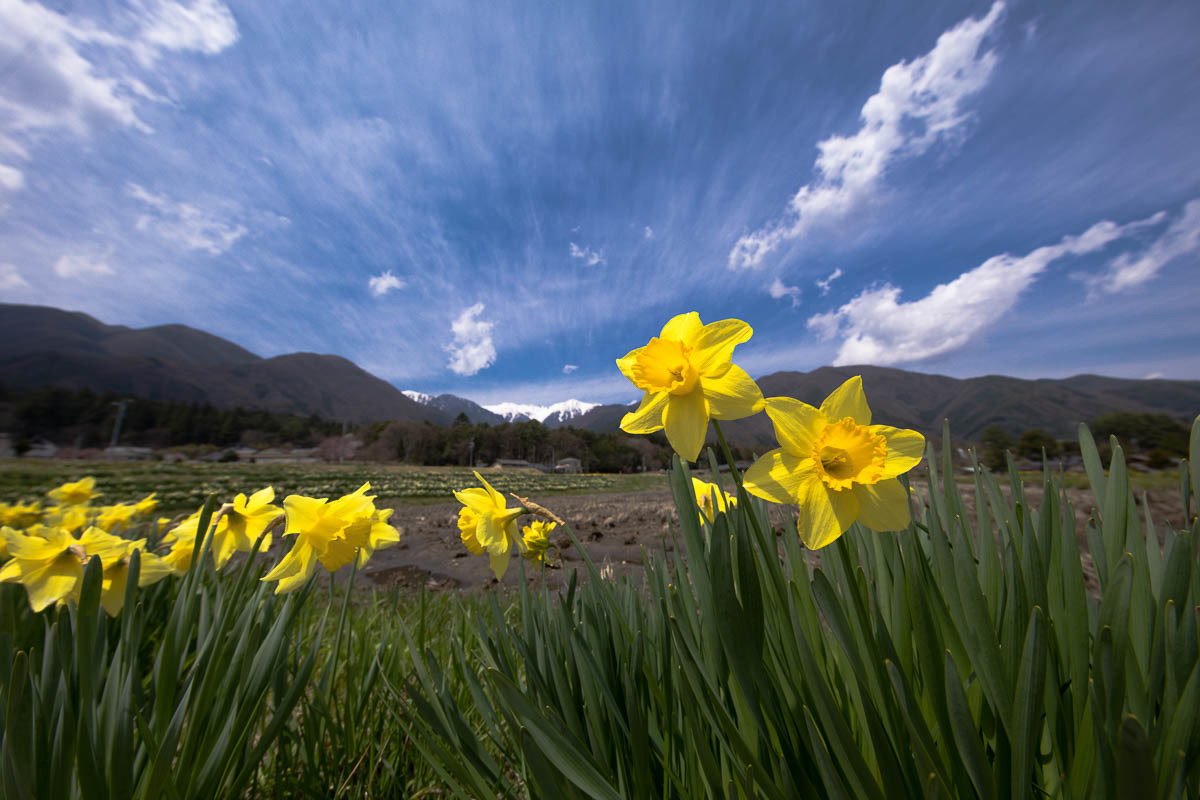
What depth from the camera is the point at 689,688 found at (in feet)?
1.94

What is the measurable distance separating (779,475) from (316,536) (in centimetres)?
90

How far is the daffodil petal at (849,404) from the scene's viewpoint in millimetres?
651

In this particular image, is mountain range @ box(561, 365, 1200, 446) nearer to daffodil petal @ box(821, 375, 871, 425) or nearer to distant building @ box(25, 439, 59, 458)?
distant building @ box(25, 439, 59, 458)

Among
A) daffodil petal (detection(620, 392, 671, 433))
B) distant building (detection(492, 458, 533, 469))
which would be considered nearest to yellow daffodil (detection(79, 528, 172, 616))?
daffodil petal (detection(620, 392, 671, 433))

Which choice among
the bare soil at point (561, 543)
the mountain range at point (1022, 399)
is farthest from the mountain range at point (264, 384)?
the bare soil at point (561, 543)

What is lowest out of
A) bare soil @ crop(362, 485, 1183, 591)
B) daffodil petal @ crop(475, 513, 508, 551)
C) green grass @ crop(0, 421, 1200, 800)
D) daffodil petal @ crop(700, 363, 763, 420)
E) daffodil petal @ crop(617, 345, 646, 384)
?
bare soil @ crop(362, 485, 1183, 591)

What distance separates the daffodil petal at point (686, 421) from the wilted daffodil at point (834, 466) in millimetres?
86

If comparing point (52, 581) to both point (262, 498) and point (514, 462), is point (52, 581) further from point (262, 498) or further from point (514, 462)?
point (514, 462)

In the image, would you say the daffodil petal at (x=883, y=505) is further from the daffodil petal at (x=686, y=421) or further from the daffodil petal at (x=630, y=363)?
the daffodil petal at (x=630, y=363)

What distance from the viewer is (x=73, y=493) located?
2.37 m

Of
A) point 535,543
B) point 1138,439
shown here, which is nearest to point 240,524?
point 535,543

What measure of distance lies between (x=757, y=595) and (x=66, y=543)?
1.48 meters

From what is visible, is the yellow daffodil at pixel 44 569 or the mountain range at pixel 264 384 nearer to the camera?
the yellow daffodil at pixel 44 569

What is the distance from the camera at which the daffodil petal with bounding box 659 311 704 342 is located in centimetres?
65
